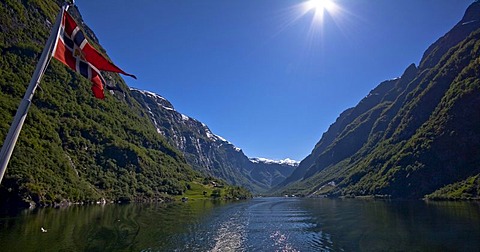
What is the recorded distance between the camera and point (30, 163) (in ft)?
464

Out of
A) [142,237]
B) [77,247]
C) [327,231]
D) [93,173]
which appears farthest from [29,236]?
[93,173]

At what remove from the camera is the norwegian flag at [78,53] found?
14957 millimetres

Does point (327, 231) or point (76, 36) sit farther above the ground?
point (76, 36)

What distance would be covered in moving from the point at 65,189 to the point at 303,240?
127m

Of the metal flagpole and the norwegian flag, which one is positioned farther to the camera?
the norwegian flag

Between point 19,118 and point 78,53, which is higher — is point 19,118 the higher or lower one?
the lower one

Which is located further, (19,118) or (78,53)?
(78,53)

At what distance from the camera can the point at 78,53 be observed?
15719 mm

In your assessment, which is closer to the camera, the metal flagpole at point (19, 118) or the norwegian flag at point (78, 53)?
the metal flagpole at point (19, 118)

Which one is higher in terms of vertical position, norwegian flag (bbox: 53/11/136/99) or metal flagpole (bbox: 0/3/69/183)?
norwegian flag (bbox: 53/11/136/99)

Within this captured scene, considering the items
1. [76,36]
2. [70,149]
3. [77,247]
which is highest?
[70,149]

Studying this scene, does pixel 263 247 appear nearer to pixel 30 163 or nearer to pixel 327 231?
pixel 327 231

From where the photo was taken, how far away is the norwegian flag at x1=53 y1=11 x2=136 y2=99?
15.0 metres

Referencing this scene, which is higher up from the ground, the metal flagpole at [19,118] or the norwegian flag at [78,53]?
the norwegian flag at [78,53]
